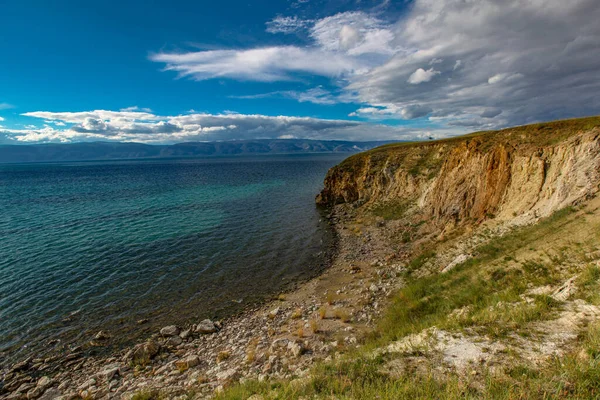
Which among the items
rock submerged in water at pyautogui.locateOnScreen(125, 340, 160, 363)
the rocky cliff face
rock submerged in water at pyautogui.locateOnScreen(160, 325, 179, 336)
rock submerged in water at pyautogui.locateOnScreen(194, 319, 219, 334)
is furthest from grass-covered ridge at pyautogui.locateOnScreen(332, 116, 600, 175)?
rock submerged in water at pyautogui.locateOnScreen(125, 340, 160, 363)

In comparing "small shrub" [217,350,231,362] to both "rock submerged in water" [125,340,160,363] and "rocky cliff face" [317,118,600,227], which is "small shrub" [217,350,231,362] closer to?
"rock submerged in water" [125,340,160,363]

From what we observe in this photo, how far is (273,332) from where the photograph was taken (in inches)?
685

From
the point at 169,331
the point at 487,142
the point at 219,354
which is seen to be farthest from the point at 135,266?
the point at 487,142

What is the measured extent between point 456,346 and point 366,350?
324cm

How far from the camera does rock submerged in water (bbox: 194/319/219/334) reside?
18.7 m

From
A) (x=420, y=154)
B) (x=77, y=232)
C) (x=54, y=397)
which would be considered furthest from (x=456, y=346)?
(x=77, y=232)

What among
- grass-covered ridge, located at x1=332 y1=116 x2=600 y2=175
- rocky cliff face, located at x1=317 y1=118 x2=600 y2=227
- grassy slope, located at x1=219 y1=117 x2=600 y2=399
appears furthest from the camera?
grass-covered ridge, located at x1=332 y1=116 x2=600 y2=175

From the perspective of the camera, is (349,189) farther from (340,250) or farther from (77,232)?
(77,232)

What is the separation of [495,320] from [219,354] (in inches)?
525

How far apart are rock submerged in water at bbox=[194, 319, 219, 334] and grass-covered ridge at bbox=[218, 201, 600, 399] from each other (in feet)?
30.8

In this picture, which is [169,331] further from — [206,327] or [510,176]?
[510,176]

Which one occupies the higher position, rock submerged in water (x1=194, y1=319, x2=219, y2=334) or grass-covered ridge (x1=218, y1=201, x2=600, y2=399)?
grass-covered ridge (x1=218, y1=201, x2=600, y2=399)

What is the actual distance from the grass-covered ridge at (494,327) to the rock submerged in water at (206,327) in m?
9.40

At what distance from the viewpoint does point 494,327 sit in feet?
31.9
